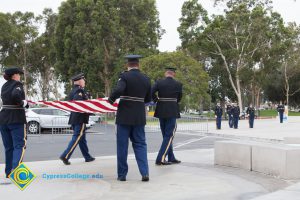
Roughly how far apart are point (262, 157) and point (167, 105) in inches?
81.2

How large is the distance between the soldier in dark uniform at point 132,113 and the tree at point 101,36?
39.1 m

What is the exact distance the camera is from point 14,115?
7984mm

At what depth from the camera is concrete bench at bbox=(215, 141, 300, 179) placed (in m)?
7.93

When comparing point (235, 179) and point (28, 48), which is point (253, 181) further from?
point (28, 48)

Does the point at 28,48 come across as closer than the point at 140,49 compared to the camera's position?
No

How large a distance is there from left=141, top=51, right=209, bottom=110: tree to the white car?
59.6 ft

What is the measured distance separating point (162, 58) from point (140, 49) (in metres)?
5.79

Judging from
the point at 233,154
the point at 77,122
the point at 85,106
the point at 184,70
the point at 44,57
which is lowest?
the point at 233,154

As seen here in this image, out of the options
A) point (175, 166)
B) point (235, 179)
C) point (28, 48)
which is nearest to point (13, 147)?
point (175, 166)

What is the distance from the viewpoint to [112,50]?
49094mm

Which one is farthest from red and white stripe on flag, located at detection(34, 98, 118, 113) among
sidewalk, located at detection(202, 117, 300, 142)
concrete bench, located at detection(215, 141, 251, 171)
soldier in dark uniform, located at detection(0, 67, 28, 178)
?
sidewalk, located at detection(202, 117, 300, 142)

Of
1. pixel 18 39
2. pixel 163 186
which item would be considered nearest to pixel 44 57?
pixel 18 39

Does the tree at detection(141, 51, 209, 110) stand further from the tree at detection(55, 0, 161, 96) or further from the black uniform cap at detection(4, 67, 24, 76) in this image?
the black uniform cap at detection(4, 67, 24, 76)

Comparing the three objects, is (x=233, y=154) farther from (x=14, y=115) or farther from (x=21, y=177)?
(x=14, y=115)
